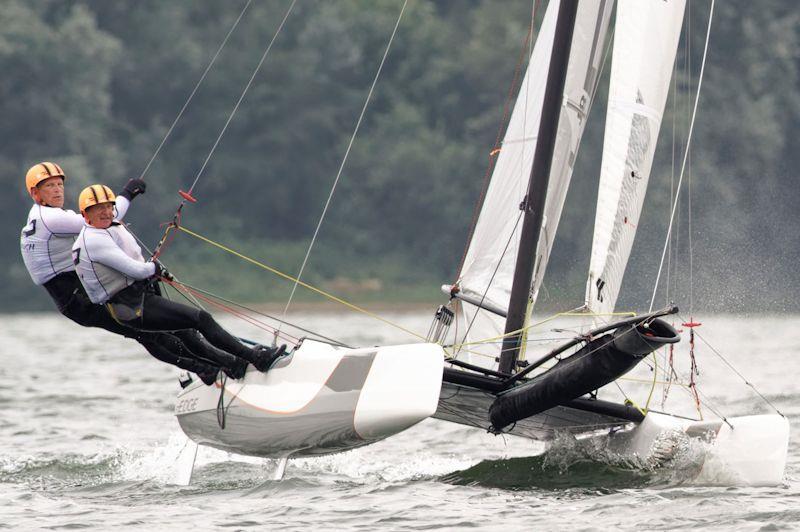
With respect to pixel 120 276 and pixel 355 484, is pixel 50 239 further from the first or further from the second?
pixel 355 484

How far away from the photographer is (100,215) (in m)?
6.86

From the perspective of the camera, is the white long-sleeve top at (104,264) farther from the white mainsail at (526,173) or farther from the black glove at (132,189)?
the white mainsail at (526,173)

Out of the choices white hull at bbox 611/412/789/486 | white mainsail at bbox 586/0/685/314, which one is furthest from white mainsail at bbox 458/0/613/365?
white hull at bbox 611/412/789/486

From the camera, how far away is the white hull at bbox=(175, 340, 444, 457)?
6.67m

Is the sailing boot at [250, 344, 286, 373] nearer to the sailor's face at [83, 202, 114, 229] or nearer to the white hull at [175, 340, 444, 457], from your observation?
the white hull at [175, 340, 444, 457]

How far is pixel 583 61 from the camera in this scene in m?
7.95

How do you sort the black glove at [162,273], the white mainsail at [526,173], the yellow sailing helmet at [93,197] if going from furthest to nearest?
the white mainsail at [526,173], the black glove at [162,273], the yellow sailing helmet at [93,197]

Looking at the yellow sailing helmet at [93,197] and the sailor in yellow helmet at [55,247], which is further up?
the yellow sailing helmet at [93,197]

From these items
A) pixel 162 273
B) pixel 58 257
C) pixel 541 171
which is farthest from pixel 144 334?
pixel 541 171

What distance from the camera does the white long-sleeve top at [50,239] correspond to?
7.09 metres

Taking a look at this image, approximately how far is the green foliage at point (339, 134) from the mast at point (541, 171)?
778 inches

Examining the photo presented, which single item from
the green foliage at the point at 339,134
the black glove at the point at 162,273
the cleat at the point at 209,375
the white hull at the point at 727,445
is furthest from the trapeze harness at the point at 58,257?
the green foliage at the point at 339,134

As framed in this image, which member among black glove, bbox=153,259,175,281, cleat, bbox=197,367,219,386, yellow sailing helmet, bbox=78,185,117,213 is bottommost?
cleat, bbox=197,367,219,386

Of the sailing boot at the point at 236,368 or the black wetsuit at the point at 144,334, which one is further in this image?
the sailing boot at the point at 236,368
